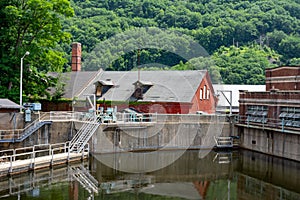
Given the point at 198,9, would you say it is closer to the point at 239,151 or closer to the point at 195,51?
the point at 195,51

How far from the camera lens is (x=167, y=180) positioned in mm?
26859

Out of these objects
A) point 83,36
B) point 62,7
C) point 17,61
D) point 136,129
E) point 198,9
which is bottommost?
point 136,129

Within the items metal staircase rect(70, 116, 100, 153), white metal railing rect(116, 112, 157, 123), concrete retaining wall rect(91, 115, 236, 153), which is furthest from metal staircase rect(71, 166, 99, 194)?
white metal railing rect(116, 112, 157, 123)

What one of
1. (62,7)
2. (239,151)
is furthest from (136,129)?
(62,7)

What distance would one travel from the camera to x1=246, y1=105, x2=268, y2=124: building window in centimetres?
3669

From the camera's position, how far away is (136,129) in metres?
35.2

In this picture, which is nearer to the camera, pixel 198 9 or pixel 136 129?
pixel 136 129

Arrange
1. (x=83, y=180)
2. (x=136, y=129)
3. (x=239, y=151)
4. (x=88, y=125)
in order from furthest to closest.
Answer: (x=239, y=151), (x=136, y=129), (x=88, y=125), (x=83, y=180)

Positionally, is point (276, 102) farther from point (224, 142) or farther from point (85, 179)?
point (85, 179)

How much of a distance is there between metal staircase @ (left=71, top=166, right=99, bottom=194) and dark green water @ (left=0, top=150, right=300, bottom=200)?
0.06m

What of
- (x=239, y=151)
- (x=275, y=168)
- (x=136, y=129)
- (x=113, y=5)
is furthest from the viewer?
(x=113, y=5)

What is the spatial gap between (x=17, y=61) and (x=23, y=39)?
327cm

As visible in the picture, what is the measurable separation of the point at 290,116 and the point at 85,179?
1711cm

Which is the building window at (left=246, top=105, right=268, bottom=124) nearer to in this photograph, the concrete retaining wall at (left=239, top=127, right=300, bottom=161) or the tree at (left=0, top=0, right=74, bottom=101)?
the concrete retaining wall at (left=239, top=127, right=300, bottom=161)
